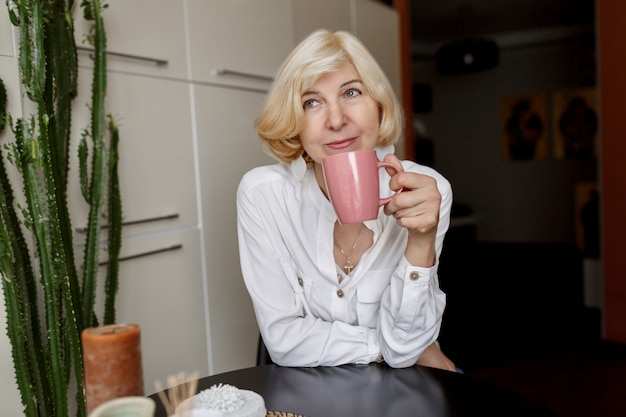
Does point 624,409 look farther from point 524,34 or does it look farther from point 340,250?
point 524,34

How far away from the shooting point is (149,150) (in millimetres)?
1824

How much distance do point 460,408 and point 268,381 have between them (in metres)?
0.31

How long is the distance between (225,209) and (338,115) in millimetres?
1003

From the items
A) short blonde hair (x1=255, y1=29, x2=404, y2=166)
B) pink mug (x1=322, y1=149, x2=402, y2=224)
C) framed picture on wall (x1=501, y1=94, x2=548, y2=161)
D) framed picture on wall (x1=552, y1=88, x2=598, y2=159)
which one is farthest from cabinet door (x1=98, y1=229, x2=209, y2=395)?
framed picture on wall (x1=501, y1=94, x2=548, y2=161)

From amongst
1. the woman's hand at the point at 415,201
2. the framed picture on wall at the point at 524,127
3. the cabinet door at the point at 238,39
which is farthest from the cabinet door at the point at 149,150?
the framed picture on wall at the point at 524,127

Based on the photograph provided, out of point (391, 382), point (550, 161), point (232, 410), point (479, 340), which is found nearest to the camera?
point (232, 410)

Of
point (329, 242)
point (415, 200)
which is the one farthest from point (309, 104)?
point (415, 200)

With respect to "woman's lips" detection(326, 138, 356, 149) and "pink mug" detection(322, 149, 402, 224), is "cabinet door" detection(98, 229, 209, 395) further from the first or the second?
"pink mug" detection(322, 149, 402, 224)

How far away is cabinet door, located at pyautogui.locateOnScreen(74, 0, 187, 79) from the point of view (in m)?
1.69

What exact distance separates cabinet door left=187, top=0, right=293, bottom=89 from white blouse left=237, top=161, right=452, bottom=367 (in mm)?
788

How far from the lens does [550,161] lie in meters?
7.38

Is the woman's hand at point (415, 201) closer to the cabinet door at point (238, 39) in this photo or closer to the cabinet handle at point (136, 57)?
the cabinet handle at point (136, 57)

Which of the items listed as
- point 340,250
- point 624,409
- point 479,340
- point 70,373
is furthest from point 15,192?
point 479,340

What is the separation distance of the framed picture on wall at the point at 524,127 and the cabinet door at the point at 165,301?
6.31 meters
